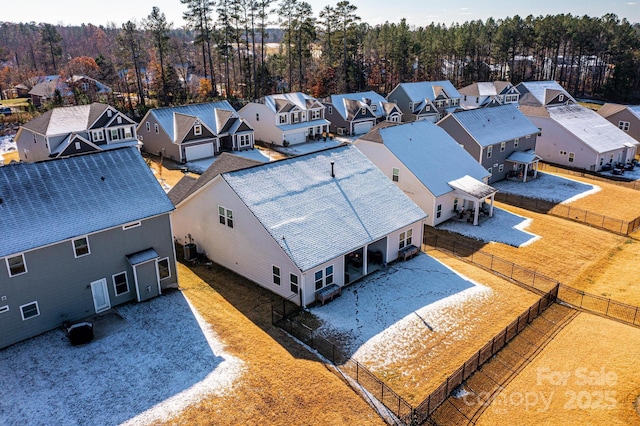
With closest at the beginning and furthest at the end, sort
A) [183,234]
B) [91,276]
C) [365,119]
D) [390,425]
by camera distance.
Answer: [390,425]
[91,276]
[183,234]
[365,119]

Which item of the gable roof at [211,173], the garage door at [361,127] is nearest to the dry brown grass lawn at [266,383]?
the gable roof at [211,173]

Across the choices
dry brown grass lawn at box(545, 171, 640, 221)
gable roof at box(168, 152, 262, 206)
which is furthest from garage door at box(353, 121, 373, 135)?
gable roof at box(168, 152, 262, 206)

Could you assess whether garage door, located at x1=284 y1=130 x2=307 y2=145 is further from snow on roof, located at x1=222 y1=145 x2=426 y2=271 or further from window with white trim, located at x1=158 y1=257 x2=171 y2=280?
window with white trim, located at x1=158 y1=257 x2=171 y2=280

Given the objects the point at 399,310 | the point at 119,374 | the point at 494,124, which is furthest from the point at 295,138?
the point at 119,374

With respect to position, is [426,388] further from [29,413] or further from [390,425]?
[29,413]

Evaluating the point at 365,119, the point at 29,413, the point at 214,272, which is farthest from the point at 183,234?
the point at 365,119

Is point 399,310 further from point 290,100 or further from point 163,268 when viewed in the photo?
point 290,100

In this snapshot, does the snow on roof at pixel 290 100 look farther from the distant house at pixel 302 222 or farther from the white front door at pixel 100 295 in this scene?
the white front door at pixel 100 295
